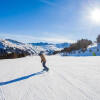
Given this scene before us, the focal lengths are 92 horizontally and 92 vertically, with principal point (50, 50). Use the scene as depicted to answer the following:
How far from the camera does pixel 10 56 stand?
132ft

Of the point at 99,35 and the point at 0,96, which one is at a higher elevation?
the point at 99,35

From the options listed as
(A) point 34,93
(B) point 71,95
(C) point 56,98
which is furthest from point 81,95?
(A) point 34,93

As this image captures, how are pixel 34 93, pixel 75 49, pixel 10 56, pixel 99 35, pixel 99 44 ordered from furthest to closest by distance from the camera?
pixel 75 49 < pixel 99 44 < pixel 99 35 < pixel 10 56 < pixel 34 93

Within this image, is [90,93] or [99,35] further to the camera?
[99,35]

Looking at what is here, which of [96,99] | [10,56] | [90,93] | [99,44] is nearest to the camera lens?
[96,99]

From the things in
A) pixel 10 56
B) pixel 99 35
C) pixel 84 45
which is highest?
pixel 99 35

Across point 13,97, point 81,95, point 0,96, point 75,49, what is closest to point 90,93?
point 81,95

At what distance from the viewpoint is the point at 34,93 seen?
3398 mm

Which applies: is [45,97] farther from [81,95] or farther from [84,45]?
[84,45]

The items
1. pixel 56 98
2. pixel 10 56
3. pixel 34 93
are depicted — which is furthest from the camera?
pixel 10 56

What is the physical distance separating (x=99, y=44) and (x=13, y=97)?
2931 inches

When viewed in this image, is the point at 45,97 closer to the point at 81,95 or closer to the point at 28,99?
the point at 28,99

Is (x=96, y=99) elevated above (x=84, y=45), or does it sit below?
below

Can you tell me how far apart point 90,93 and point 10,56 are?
4148 centimetres
